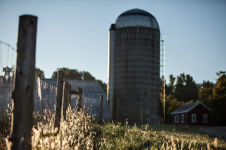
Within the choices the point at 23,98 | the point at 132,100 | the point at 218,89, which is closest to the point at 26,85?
the point at 23,98

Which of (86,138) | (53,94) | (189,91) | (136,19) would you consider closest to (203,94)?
(189,91)

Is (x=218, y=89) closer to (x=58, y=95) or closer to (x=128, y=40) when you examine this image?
(x=128, y=40)

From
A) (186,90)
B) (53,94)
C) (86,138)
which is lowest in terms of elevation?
(86,138)

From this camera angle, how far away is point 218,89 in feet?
119

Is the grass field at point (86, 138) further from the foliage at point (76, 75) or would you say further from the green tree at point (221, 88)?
the foliage at point (76, 75)

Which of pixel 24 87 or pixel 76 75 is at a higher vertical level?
pixel 76 75

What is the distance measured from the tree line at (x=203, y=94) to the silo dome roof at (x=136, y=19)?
11.4 metres

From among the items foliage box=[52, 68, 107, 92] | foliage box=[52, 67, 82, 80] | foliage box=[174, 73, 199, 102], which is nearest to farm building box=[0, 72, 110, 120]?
foliage box=[52, 68, 107, 92]

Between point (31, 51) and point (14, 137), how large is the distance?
114 cm

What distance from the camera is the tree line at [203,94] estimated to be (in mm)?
35312

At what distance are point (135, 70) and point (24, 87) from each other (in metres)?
24.8

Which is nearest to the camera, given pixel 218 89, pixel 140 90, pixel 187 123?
pixel 140 90

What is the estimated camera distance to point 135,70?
28672mm

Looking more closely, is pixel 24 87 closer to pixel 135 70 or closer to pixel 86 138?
pixel 86 138
